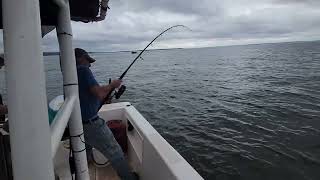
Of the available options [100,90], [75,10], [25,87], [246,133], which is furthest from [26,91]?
[246,133]

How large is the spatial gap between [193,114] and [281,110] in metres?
4.29

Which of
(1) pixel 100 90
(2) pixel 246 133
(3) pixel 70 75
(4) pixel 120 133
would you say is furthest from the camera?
(2) pixel 246 133

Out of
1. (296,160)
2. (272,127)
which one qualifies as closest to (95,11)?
(296,160)

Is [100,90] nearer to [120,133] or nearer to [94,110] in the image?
[94,110]

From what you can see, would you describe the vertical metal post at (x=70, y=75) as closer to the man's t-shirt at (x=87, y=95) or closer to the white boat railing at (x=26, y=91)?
the man's t-shirt at (x=87, y=95)

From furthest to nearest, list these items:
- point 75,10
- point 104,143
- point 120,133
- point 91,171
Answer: point 120,133 < point 91,171 < point 104,143 < point 75,10

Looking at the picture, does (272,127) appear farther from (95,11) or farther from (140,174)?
(95,11)

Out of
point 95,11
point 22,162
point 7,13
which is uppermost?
point 95,11

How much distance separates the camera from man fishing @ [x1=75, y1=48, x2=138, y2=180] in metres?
3.36

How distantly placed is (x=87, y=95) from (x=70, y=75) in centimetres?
118

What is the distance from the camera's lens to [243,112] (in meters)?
13.6

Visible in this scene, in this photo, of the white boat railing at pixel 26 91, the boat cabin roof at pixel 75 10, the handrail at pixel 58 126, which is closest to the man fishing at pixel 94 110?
the boat cabin roof at pixel 75 10

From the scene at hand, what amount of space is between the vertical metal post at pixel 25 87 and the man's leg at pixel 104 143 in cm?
263

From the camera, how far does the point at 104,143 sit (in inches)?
140
